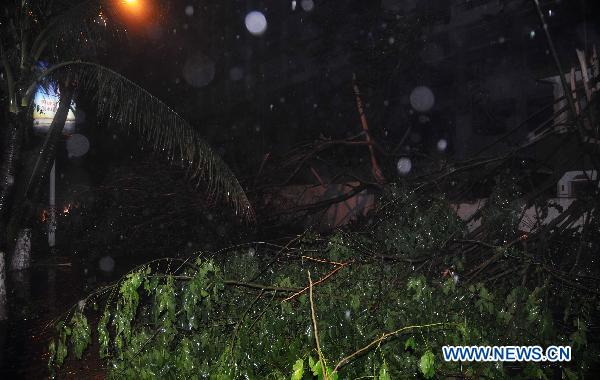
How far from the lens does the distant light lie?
16344mm

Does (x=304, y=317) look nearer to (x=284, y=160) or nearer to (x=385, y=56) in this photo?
(x=284, y=160)

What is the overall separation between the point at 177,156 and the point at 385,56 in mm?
5263

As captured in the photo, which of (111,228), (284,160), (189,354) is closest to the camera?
(189,354)

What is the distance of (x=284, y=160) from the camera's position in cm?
926

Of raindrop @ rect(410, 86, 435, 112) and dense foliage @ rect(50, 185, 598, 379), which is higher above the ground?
raindrop @ rect(410, 86, 435, 112)

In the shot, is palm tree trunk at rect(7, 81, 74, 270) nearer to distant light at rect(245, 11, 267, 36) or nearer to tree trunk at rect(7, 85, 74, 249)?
tree trunk at rect(7, 85, 74, 249)

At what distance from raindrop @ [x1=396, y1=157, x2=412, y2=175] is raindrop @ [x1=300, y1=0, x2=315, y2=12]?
5.74 m

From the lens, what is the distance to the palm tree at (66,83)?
6039 millimetres

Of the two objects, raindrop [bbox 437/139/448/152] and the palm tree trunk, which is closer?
the palm tree trunk

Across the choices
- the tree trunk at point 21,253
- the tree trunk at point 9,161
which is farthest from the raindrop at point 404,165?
the tree trunk at point 21,253

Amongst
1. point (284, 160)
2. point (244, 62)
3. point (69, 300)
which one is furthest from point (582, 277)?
point (244, 62)

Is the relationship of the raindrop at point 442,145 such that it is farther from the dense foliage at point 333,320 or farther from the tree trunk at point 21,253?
the tree trunk at point 21,253

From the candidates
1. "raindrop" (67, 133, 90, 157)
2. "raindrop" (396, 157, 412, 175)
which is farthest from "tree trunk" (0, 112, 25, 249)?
"raindrop" (67, 133, 90, 157)

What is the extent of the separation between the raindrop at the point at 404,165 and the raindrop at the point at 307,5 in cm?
574
